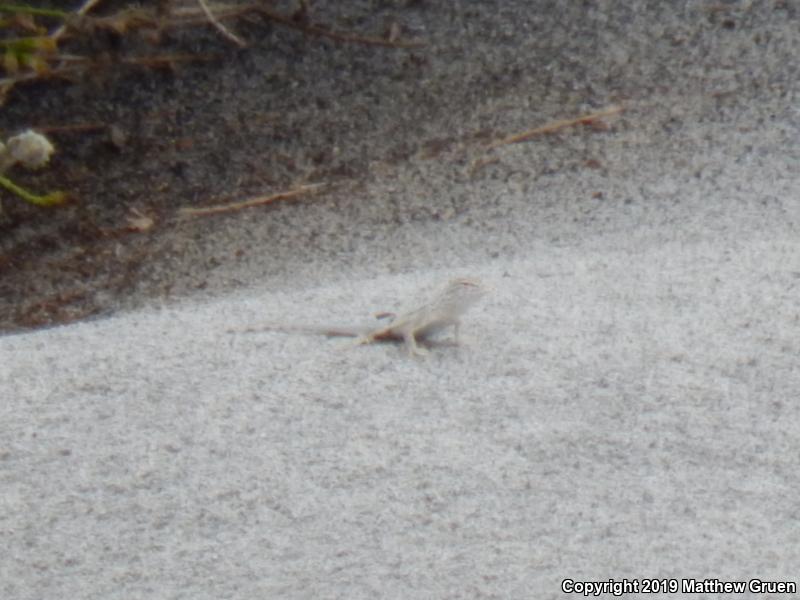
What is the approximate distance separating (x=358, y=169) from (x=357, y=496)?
1974mm

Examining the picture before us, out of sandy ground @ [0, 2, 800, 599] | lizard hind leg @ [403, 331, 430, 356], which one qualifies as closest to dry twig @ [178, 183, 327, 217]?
sandy ground @ [0, 2, 800, 599]

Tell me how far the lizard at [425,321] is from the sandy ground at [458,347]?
0.15ft

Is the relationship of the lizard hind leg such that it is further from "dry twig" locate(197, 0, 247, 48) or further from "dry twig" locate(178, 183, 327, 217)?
"dry twig" locate(197, 0, 247, 48)

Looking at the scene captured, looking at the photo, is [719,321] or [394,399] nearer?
[394,399]

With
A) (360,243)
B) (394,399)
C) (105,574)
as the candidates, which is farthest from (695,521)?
(360,243)

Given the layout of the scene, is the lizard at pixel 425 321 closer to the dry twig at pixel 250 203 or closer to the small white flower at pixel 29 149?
the small white flower at pixel 29 149

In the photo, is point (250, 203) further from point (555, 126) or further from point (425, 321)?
point (425, 321)

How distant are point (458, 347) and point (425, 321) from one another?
0.09 metres

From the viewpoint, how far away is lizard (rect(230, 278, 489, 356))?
8.75ft

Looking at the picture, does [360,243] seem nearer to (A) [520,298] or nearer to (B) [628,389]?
(A) [520,298]

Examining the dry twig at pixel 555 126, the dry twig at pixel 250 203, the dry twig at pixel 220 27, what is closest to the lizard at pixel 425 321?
the dry twig at pixel 250 203

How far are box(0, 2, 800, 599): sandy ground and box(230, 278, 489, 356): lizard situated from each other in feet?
0.15

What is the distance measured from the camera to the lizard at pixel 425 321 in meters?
2.67

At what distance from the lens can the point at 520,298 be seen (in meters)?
2.94
